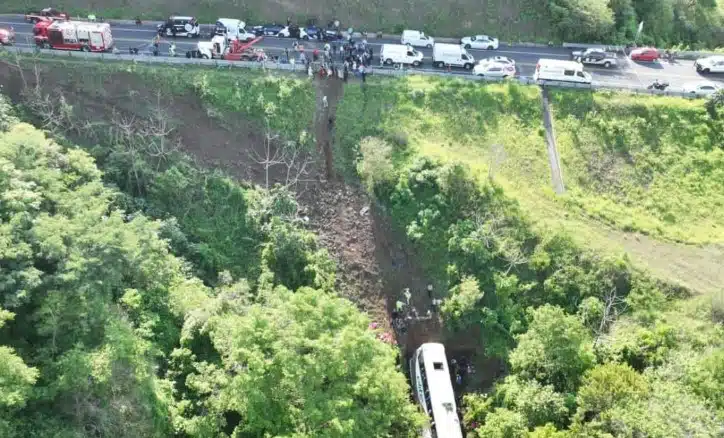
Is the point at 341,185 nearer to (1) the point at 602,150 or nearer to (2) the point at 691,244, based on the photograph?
(1) the point at 602,150

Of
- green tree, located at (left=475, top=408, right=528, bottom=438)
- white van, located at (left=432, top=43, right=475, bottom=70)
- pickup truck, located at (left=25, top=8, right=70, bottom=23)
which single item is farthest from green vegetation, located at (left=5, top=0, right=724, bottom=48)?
green tree, located at (left=475, top=408, right=528, bottom=438)

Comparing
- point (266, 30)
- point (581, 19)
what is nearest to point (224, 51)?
point (266, 30)

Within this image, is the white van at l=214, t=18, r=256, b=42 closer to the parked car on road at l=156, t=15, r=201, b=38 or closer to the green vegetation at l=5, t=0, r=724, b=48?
the parked car on road at l=156, t=15, r=201, b=38

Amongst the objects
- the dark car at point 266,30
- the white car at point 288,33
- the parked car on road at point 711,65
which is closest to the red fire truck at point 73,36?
the dark car at point 266,30

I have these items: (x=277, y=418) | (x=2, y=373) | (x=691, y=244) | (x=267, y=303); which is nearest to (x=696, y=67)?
(x=691, y=244)

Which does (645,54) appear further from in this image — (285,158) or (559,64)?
(285,158)
